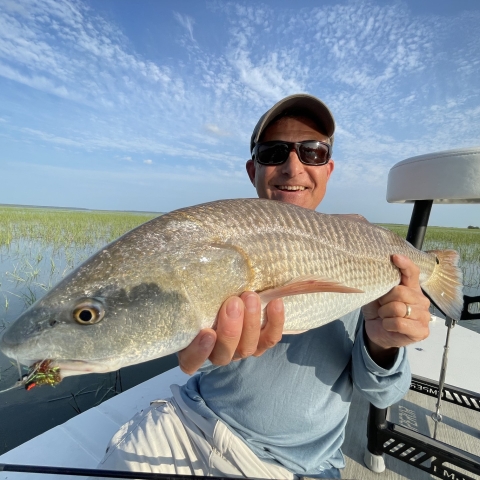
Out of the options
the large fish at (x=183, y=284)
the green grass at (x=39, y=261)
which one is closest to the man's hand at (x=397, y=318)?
the large fish at (x=183, y=284)

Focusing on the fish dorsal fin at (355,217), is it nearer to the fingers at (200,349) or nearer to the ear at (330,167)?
the ear at (330,167)

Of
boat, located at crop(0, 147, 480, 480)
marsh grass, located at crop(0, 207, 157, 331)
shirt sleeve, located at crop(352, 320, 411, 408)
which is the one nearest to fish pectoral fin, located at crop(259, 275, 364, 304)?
shirt sleeve, located at crop(352, 320, 411, 408)

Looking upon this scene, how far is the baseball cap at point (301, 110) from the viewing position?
8.80ft

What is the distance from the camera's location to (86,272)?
5.01 ft

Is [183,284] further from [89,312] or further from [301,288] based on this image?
[301,288]

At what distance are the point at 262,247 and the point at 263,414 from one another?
1.09 m

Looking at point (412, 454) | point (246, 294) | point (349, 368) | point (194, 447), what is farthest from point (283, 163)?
point (412, 454)

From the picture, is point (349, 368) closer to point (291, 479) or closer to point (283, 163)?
point (291, 479)

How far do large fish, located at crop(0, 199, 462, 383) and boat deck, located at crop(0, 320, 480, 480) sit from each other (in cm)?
176

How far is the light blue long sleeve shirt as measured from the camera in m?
1.98

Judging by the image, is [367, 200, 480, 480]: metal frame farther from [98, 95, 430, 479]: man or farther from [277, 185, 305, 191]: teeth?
[277, 185, 305, 191]: teeth

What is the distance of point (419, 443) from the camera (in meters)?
2.40

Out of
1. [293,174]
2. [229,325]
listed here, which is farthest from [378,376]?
[293,174]

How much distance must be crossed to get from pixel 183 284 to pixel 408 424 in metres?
3.06
